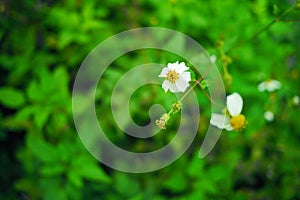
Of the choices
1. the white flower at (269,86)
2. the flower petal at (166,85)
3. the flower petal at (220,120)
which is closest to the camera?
the flower petal at (166,85)

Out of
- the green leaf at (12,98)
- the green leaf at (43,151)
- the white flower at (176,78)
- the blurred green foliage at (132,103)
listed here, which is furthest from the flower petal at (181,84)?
the green leaf at (12,98)

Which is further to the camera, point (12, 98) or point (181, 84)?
point (12, 98)

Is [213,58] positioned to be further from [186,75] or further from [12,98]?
[12,98]

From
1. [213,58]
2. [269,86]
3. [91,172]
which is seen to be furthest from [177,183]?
[213,58]

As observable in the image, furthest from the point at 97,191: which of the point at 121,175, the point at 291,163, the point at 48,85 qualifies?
the point at 291,163

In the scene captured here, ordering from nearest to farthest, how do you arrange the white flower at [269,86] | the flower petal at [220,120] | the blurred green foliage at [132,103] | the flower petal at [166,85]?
the flower petal at [166,85]
the flower petal at [220,120]
the white flower at [269,86]
the blurred green foliage at [132,103]

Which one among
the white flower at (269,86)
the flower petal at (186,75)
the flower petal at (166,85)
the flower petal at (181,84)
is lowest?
the flower petal at (166,85)

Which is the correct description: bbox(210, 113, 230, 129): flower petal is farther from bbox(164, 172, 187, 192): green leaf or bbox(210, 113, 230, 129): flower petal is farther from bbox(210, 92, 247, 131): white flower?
bbox(164, 172, 187, 192): green leaf

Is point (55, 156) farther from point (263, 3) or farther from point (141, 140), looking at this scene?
point (263, 3)

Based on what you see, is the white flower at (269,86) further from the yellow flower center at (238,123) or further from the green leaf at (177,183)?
the green leaf at (177,183)
